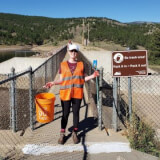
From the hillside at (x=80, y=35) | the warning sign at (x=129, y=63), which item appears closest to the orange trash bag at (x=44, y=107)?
the warning sign at (x=129, y=63)

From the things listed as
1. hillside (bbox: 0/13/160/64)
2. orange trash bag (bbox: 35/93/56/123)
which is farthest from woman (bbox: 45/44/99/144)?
hillside (bbox: 0/13/160/64)

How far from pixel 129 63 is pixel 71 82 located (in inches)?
57.5

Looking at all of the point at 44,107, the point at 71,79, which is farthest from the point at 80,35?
the point at 71,79

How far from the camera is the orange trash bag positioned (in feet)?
18.0

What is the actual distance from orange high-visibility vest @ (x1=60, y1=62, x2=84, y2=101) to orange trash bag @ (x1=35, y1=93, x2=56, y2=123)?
88 centimetres

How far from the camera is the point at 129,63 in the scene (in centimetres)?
523

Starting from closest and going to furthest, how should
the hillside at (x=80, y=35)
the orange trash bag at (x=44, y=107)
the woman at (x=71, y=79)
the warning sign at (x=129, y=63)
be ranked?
the woman at (x=71, y=79)
the warning sign at (x=129, y=63)
the orange trash bag at (x=44, y=107)
the hillside at (x=80, y=35)

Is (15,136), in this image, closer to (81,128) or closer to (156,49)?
(81,128)

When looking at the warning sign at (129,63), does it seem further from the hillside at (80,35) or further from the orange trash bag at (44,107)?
the hillside at (80,35)

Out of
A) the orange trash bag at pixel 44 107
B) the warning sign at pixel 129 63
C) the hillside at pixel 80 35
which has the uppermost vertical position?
the hillside at pixel 80 35

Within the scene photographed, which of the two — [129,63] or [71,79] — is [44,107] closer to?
[71,79]

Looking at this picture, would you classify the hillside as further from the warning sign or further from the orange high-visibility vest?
the orange high-visibility vest

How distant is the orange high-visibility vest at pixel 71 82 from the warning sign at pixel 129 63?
2.99ft

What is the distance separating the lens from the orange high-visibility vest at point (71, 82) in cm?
468
